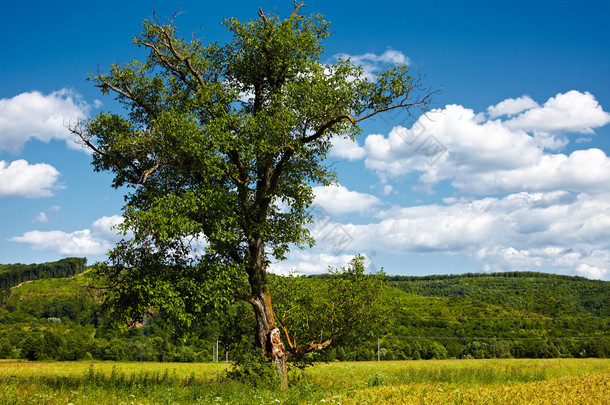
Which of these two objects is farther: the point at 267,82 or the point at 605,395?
the point at 267,82

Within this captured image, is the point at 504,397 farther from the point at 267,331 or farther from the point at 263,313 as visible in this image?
the point at 263,313

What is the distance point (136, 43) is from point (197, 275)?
10.6 meters

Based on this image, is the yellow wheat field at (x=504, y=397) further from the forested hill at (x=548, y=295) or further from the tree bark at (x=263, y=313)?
the forested hill at (x=548, y=295)

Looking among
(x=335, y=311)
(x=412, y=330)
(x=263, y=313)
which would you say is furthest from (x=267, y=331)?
(x=412, y=330)

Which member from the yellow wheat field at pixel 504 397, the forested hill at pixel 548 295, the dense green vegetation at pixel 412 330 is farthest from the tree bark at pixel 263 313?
the forested hill at pixel 548 295

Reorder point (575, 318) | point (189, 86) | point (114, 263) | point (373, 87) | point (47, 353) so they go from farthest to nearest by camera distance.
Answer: point (575, 318) < point (47, 353) < point (189, 86) < point (373, 87) < point (114, 263)

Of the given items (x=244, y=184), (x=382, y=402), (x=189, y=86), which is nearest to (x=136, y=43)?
(x=189, y=86)

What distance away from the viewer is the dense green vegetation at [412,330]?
173 ft

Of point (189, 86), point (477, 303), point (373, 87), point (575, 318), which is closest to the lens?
point (373, 87)

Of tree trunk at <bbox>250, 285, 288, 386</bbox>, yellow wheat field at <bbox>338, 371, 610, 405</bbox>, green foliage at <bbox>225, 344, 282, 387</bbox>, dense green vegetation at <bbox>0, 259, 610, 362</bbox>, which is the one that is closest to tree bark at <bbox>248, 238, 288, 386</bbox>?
tree trunk at <bbox>250, 285, 288, 386</bbox>

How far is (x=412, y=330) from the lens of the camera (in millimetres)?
106000

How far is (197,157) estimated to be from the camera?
663 inches

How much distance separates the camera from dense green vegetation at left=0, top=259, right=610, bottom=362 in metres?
52.8

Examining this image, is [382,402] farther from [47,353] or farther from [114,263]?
[47,353]
